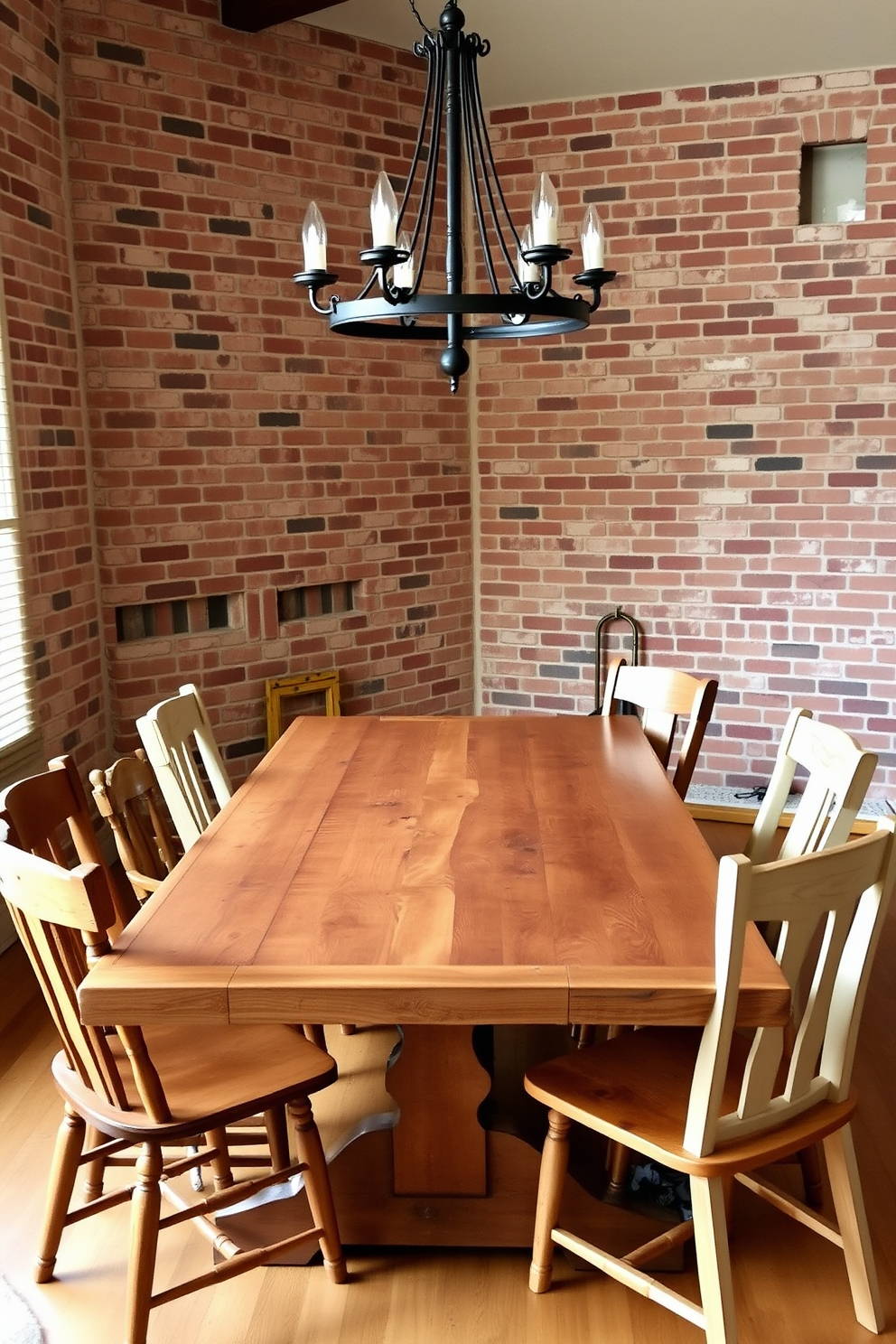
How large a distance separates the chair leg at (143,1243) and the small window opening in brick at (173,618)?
2.47 meters

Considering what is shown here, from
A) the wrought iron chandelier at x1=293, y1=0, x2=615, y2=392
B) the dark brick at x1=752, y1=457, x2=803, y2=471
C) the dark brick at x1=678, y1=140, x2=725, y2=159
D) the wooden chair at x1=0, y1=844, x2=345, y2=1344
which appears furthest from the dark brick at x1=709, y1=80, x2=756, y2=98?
the wooden chair at x1=0, y1=844, x2=345, y2=1344

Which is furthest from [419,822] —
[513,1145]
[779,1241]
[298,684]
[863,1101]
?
[298,684]

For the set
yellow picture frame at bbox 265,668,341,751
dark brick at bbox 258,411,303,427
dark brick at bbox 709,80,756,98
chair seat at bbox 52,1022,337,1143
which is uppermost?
dark brick at bbox 709,80,756,98

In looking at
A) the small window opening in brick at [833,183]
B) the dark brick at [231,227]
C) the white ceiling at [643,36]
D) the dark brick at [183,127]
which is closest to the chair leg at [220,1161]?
the dark brick at [231,227]

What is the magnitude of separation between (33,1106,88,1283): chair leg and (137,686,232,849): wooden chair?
0.67 meters

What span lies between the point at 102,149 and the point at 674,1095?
3.38m

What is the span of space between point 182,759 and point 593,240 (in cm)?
143

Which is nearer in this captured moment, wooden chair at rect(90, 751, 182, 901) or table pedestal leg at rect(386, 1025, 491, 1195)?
table pedestal leg at rect(386, 1025, 491, 1195)

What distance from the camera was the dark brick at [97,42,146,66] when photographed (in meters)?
3.71

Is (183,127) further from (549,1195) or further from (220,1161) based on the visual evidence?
(549,1195)

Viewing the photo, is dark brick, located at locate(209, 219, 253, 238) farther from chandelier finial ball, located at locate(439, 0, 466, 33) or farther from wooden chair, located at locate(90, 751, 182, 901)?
wooden chair, located at locate(90, 751, 182, 901)

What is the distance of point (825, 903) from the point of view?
1.66 meters

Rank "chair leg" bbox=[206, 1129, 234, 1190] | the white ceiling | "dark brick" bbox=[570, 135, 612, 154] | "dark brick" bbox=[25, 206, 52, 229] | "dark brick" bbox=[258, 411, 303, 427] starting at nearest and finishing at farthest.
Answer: "chair leg" bbox=[206, 1129, 234, 1190]
"dark brick" bbox=[25, 206, 52, 229]
the white ceiling
"dark brick" bbox=[258, 411, 303, 427]
"dark brick" bbox=[570, 135, 612, 154]

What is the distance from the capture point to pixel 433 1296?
200 cm
